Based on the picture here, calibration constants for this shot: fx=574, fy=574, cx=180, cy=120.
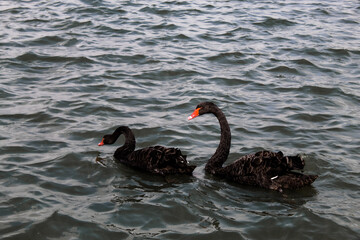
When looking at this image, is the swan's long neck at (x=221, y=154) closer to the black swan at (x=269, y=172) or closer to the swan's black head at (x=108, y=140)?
the black swan at (x=269, y=172)

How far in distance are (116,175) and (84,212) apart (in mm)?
1234

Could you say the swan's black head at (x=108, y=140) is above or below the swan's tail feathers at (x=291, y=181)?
above

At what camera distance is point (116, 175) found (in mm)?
7445

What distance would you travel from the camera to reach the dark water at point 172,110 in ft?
20.5

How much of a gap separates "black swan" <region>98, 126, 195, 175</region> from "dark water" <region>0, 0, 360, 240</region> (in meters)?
0.13

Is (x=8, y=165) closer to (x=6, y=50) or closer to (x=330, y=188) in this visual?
(x=330, y=188)

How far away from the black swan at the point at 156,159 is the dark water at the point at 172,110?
133mm

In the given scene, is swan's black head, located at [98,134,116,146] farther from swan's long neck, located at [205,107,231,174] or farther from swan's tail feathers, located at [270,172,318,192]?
swan's tail feathers, located at [270,172,318,192]

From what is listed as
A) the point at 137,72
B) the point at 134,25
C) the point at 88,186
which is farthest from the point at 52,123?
the point at 134,25

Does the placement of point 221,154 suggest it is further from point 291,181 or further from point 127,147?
point 127,147

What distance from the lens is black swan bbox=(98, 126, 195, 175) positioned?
23.6ft

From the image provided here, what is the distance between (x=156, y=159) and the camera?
24.0 feet

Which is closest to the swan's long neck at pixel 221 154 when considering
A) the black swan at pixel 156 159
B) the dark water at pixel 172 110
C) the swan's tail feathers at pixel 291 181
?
the dark water at pixel 172 110

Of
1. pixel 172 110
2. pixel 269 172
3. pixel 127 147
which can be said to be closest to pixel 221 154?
pixel 269 172
